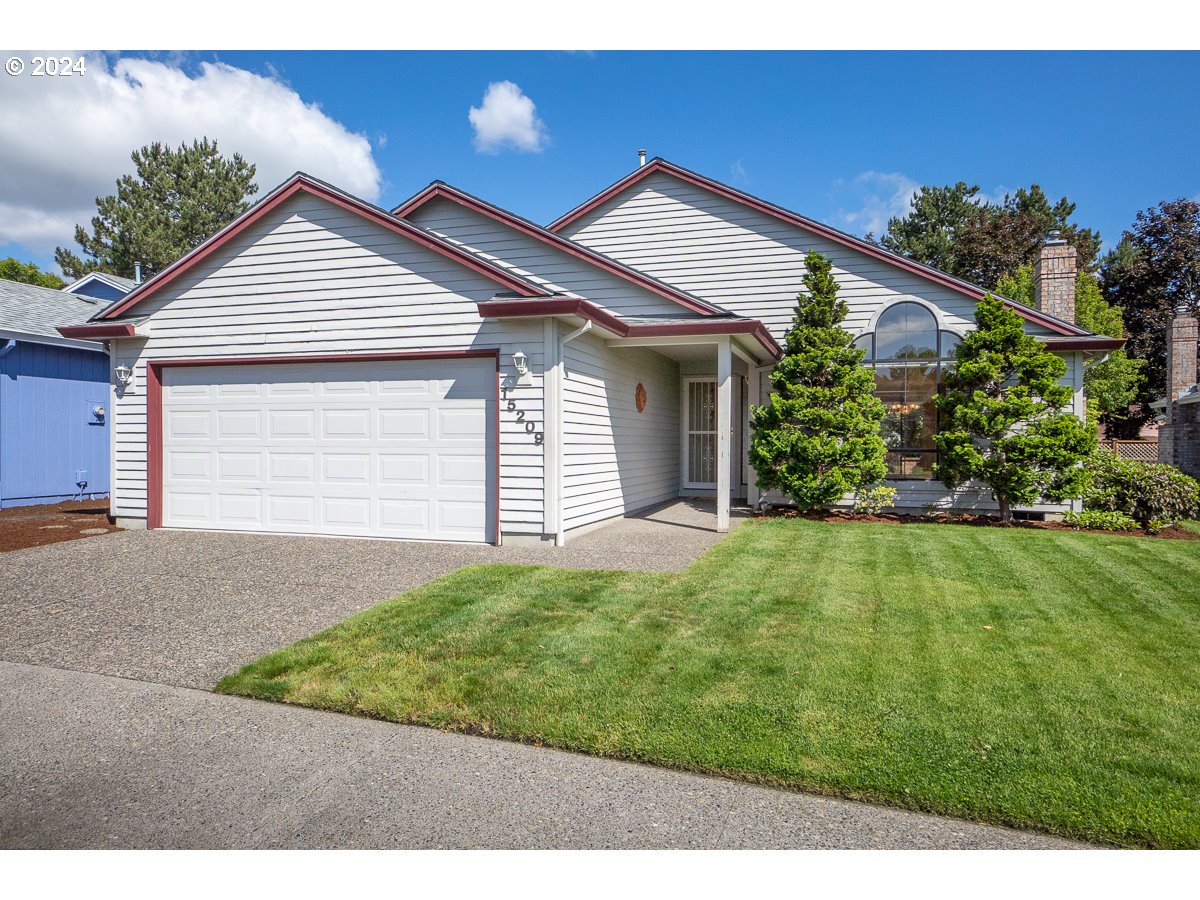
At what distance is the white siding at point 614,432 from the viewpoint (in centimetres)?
913

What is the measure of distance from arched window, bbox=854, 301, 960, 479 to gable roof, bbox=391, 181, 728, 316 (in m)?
3.16

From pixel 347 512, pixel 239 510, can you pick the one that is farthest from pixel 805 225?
pixel 239 510

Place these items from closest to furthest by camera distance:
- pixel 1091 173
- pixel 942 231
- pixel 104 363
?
pixel 104 363, pixel 1091 173, pixel 942 231

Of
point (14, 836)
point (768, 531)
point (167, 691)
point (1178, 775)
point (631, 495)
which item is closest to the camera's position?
point (14, 836)

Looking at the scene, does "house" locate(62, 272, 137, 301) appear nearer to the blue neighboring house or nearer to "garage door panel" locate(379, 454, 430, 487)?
the blue neighboring house

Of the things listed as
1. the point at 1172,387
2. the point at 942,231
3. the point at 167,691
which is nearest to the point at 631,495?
the point at 167,691

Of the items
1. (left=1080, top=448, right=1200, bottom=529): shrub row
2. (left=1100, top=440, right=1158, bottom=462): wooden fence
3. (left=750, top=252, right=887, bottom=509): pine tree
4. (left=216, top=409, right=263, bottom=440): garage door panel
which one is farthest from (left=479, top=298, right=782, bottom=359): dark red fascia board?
(left=1100, top=440, right=1158, bottom=462): wooden fence

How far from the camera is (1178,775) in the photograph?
10.1 ft

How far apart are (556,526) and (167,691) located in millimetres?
4850

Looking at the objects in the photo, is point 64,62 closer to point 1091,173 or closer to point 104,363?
point 104,363

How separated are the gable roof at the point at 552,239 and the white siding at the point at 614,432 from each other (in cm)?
120

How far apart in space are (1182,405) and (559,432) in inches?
699

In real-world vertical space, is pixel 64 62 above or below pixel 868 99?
below

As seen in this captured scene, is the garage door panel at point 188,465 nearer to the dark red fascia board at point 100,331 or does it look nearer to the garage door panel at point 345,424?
the dark red fascia board at point 100,331
